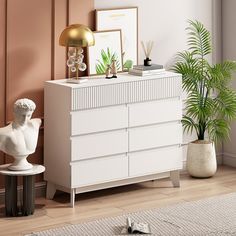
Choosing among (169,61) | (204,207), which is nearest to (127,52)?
(169,61)

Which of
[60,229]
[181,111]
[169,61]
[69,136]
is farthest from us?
[169,61]

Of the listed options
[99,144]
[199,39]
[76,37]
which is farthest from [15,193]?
[199,39]

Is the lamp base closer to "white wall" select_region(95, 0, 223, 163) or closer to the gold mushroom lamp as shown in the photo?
the gold mushroom lamp

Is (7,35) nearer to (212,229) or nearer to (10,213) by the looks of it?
(10,213)

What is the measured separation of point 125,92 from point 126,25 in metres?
0.73

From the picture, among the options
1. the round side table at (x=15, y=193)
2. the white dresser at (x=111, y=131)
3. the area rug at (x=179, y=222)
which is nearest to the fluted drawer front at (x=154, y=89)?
the white dresser at (x=111, y=131)

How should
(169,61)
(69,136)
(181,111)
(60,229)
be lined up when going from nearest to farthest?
(60,229) → (69,136) → (181,111) → (169,61)

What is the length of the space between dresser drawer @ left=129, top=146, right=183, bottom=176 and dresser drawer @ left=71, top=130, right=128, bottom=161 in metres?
0.16

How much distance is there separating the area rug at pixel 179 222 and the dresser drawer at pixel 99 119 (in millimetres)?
704

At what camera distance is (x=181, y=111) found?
6.71 metres

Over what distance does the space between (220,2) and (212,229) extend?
2.61 metres

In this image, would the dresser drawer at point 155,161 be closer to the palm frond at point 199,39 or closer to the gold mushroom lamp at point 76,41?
the gold mushroom lamp at point 76,41

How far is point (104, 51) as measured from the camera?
662cm

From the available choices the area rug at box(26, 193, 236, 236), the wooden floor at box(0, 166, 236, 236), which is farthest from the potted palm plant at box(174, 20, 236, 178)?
the area rug at box(26, 193, 236, 236)
